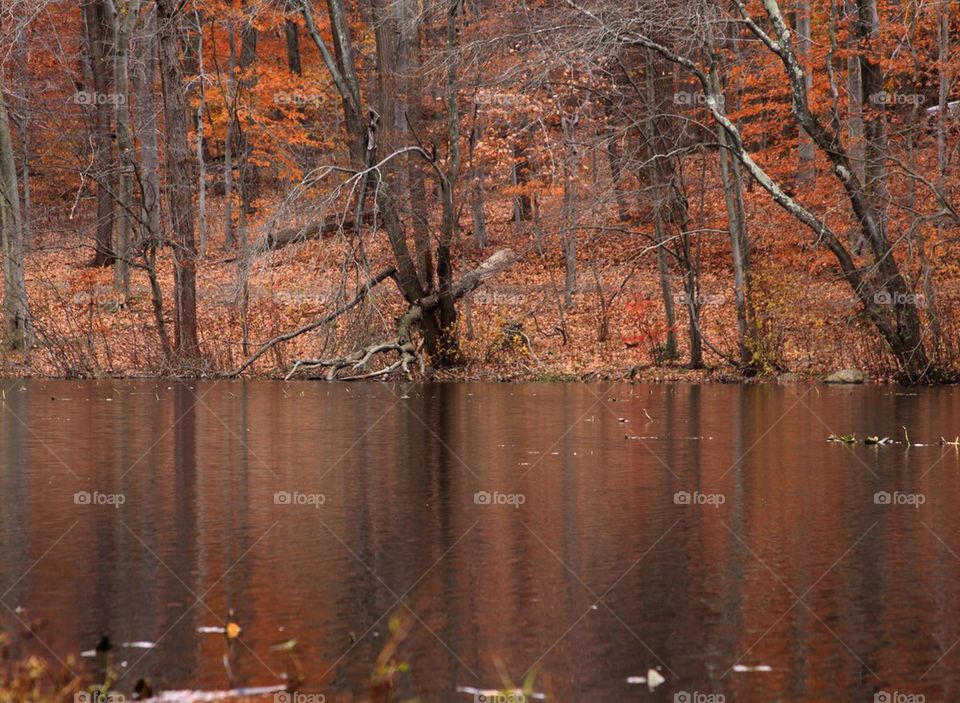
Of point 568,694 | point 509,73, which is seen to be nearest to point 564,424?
point 509,73

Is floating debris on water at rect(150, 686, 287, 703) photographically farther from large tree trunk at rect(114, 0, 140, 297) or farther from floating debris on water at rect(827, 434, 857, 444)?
large tree trunk at rect(114, 0, 140, 297)

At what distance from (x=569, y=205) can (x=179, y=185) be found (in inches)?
382

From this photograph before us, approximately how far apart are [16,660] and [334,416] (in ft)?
44.9

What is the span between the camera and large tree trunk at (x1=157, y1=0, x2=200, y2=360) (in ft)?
99.1

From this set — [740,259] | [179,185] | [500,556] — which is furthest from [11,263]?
[500,556]

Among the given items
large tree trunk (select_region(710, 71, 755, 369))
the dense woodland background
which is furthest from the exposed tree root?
large tree trunk (select_region(710, 71, 755, 369))

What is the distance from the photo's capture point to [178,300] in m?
30.6

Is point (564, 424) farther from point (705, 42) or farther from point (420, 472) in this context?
point (705, 42)

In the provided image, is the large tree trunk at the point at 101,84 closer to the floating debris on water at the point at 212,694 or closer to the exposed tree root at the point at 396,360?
the exposed tree root at the point at 396,360

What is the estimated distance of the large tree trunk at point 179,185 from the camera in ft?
99.1

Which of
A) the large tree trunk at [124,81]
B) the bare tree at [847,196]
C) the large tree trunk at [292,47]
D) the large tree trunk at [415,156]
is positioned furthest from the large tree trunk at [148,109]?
the large tree trunk at [292,47]

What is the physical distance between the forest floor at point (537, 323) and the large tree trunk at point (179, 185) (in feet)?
2.04

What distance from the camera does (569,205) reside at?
25547mm

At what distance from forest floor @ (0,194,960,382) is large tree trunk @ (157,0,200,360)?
2.04 ft
